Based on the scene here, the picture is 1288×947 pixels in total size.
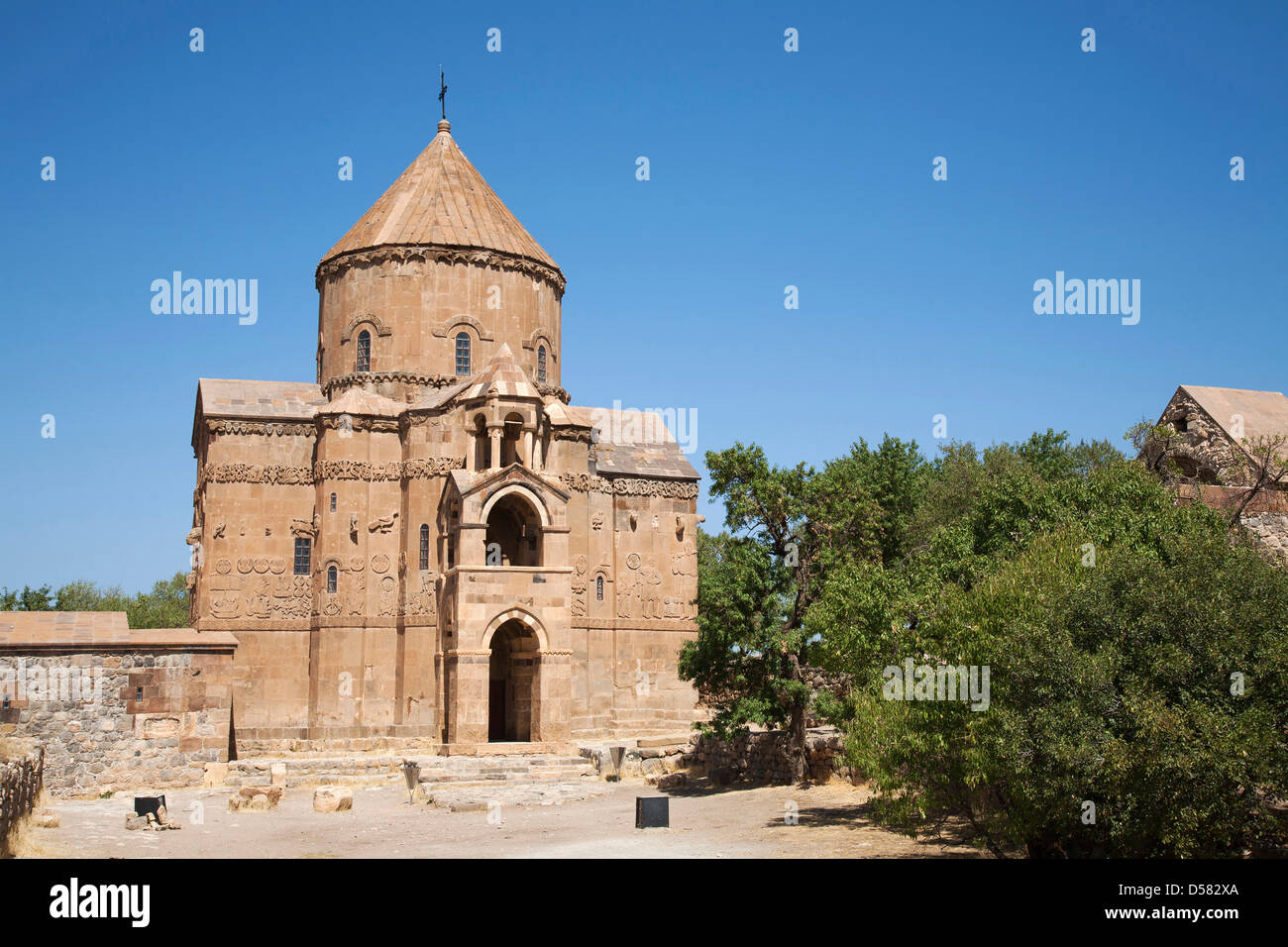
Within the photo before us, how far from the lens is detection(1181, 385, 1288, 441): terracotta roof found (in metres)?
39.0

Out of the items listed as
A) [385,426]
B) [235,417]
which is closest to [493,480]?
[385,426]

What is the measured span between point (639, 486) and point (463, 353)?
741 centimetres

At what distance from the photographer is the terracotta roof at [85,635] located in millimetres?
29281

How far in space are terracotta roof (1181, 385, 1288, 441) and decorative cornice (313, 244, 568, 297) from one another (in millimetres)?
22193

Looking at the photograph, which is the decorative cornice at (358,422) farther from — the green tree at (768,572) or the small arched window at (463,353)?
the green tree at (768,572)

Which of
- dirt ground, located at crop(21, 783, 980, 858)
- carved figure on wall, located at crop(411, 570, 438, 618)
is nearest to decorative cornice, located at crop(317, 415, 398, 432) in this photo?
carved figure on wall, located at crop(411, 570, 438, 618)

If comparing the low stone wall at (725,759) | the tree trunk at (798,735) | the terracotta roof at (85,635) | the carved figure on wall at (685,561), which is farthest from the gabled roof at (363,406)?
the tree trunk at (798,735)

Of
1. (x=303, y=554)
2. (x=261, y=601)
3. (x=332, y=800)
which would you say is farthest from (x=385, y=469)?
(x=332, y=800)

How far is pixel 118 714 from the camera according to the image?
29562 mm

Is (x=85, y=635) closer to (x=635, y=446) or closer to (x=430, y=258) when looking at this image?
(x=430, y=258)

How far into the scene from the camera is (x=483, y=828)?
2414 cm
